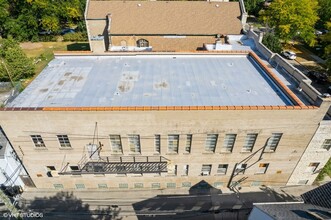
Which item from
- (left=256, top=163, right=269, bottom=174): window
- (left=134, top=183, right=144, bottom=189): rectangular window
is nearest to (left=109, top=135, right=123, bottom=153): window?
(left=134, top=183, right=144, bottom=189): rectangular window

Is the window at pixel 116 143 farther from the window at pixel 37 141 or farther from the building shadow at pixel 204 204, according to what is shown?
the building shadow at pixel 204 204

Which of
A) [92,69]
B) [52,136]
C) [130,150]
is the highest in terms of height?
[92,69]

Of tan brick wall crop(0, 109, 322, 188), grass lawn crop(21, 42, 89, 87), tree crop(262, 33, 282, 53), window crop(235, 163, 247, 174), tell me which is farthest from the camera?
grass lawn crop(21, 42, 89, 87)

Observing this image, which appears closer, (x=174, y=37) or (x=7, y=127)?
(x=7, y=127)

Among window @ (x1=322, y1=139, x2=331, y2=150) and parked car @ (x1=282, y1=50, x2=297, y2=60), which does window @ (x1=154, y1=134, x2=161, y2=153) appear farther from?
parked car @ (x1=282, y1=50, x2=297, y2=60)

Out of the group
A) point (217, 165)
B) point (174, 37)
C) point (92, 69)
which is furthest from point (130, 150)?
point (174, 37)

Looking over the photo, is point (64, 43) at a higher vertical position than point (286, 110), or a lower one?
lower

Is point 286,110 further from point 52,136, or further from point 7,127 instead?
point 7,127
